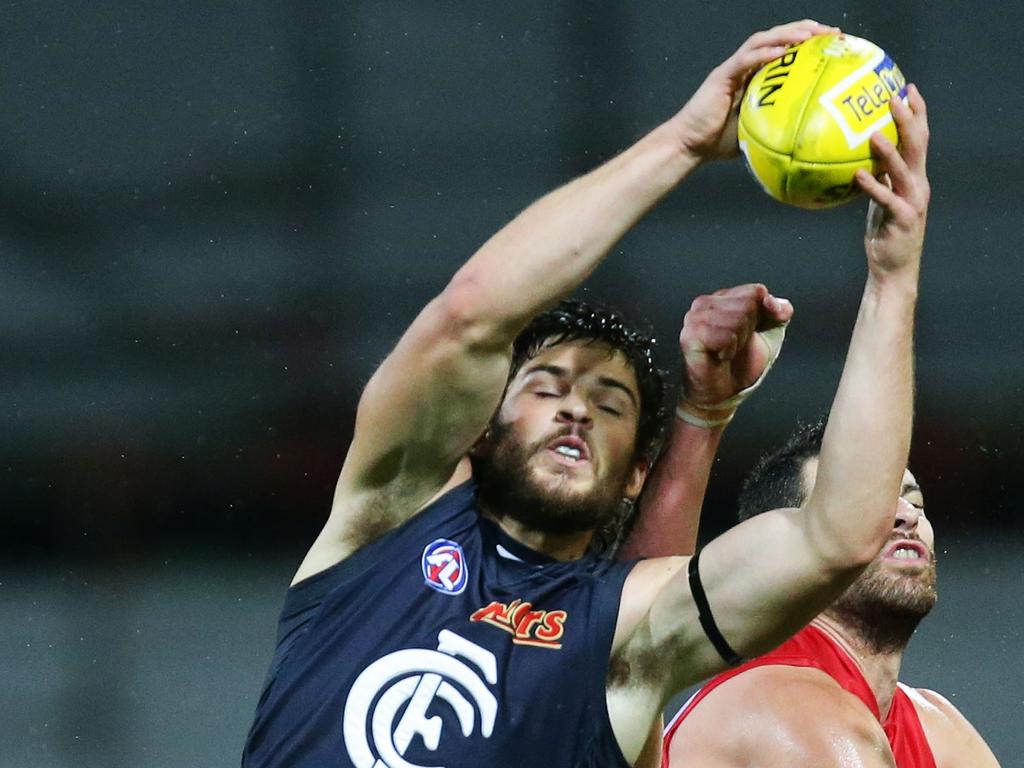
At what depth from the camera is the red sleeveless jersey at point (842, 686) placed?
3094 mm

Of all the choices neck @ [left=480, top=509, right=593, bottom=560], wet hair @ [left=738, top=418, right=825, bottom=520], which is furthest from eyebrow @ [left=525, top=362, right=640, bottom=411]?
wet hair @ [left=738, top=418, right=825, bottom=520]

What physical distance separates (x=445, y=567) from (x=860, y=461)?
715 mm

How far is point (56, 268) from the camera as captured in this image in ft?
23.1

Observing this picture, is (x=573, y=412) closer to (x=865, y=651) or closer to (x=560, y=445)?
(x=560, y=445)

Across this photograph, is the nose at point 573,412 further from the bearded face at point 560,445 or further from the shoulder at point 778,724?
the shoulder at point 778,724

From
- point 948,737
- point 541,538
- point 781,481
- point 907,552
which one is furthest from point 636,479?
point 948,737

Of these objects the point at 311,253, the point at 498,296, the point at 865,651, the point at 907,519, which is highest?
the point at 498,296

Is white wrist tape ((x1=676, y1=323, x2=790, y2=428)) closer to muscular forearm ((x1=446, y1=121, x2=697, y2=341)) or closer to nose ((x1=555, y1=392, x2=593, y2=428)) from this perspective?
nose ((x1=555, y1=392, x2=593, y2=428))

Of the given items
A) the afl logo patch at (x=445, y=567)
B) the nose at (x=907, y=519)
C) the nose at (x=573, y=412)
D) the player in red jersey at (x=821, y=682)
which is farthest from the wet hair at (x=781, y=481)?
the afl logo patch at (x=445, y=567)

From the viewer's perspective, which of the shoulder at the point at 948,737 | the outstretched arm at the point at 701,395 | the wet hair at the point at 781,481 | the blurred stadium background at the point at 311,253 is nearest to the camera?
the outstretched arm at the point at 701,395

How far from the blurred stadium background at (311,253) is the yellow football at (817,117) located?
13.4 feet

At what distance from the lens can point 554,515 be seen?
8.55ft

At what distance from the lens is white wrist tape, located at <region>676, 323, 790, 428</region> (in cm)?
276

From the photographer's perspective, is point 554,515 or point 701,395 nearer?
point 554,515
